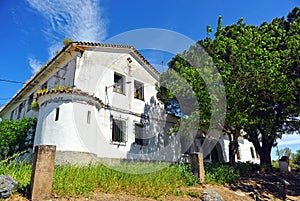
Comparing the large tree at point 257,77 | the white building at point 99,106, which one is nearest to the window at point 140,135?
the white building at point 99,106

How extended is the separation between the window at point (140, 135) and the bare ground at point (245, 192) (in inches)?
235

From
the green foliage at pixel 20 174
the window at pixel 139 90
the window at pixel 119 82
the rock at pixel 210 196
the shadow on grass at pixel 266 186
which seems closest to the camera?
the green foliage at pixel 20 174

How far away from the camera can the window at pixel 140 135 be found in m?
14.2

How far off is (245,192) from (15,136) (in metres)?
12.5

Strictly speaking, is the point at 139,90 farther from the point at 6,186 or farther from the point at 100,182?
the point at 6,186

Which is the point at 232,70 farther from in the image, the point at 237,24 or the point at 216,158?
the point at 216,158

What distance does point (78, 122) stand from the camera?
10.1 m

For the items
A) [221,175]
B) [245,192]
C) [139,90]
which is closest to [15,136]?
[139,90]

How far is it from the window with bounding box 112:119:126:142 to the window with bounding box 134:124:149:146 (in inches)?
47.1

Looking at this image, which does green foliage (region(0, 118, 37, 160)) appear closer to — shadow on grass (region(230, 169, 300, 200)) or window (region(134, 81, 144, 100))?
window (region(134, 81, 144, 100))

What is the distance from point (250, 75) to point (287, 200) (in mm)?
5916

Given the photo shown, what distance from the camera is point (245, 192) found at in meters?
9.70

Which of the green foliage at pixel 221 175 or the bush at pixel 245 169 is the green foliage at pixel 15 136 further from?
the bush at pixel 245 169

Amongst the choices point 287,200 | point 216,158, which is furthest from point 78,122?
point 216,158
